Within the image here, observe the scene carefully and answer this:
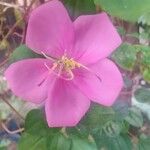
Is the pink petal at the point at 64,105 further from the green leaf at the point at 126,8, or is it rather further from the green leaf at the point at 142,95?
the green leaf at the point at 142,95

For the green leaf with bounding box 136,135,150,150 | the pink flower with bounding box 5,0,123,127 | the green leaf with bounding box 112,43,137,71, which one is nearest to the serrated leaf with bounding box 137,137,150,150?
the green leaf with bounding box 136,135,150,150

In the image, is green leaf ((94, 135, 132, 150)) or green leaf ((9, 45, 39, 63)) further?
green leaf ((94, 135, 132, 150))

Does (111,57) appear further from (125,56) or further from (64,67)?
(64,67)

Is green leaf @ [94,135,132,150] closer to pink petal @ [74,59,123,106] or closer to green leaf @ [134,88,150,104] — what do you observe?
green leaf @ [134,88,150,104]

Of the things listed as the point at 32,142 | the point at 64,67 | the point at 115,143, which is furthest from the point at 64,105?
the point at 115,143

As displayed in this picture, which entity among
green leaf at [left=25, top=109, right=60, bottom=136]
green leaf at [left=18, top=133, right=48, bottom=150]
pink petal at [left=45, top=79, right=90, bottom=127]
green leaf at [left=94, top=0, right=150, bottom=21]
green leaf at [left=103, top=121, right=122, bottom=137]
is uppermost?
green leaf at [left=94, top=0, right=150, bottom=21]

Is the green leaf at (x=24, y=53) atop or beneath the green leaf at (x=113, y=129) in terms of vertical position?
atop

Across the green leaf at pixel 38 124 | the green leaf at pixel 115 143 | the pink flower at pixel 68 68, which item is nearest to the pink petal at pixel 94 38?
the pink flower at pixel 68 68

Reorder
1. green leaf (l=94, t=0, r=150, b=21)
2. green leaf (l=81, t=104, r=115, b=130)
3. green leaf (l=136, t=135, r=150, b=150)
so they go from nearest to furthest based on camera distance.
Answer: green leaf (l=94, t=0, r=150, b=21) → green leaf (l=81, t=104, r=115, b=130) → green leaf (l=136, t=135, r=150, b=150)
